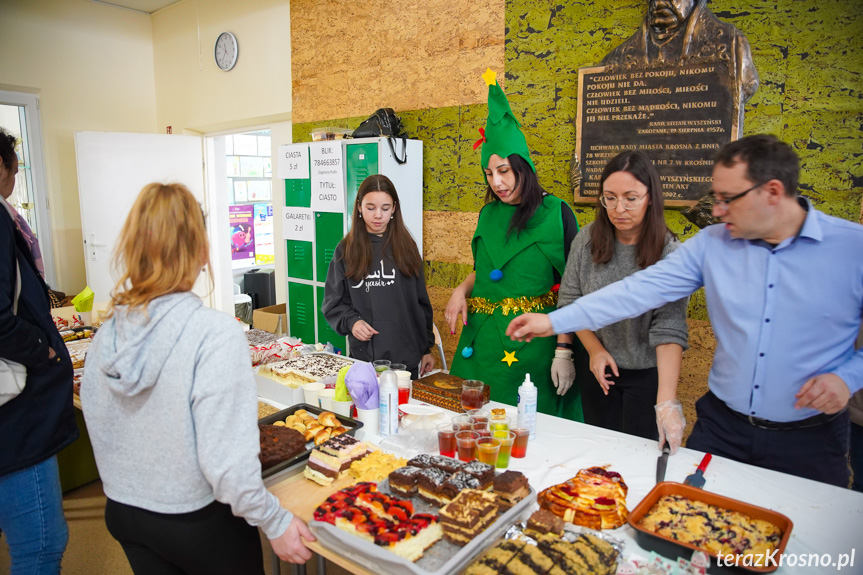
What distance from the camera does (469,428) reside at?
5.74ft

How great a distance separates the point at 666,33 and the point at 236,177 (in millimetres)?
6156

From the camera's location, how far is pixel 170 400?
1211 mm

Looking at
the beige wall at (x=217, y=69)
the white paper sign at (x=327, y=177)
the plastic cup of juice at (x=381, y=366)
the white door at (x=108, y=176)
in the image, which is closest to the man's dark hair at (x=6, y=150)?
the plastic cup of juice at (x=381, y=366)

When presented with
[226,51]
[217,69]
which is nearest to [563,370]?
[226,51]

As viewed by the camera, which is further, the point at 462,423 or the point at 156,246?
the point at 462,423

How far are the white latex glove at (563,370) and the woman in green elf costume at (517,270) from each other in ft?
0.03

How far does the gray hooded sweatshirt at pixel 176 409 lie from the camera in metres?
1.20

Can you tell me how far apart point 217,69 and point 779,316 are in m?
6.36

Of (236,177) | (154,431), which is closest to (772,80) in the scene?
(154,431)

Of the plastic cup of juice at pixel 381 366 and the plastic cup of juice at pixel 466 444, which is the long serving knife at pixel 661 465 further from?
the plastic cup of juice at pixel 381 366

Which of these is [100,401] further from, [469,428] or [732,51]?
[732,51]

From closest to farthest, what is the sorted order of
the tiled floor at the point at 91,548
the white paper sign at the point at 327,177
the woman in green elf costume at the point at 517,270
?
the woman in green elf costume at the point at 517,270 → the tiled floor at the point at 91,548 → the white paper sign at the point at 327,177

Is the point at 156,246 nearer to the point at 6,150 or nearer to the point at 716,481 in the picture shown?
the point at 6,150

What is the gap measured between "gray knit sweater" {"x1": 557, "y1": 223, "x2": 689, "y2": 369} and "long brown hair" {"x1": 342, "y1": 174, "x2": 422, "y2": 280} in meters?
0.90
